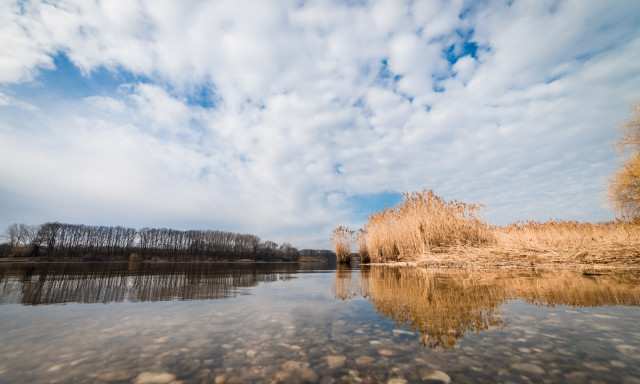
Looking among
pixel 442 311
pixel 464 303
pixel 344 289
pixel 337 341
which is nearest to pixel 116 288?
pixel 344 289

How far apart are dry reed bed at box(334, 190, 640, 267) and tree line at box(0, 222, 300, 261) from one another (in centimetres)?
5724

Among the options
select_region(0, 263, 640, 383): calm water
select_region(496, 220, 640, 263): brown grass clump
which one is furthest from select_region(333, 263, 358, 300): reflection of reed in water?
select_region(496, 220, 640, 263): brown grass clump

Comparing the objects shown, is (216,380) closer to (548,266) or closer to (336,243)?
(548,266)

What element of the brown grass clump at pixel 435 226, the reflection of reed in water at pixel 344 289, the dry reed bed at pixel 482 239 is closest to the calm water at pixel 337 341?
the reflection of reed in water at pixel 344 289

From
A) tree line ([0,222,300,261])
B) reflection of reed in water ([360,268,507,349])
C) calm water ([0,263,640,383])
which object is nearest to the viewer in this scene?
calm water ([0,263,640,383])

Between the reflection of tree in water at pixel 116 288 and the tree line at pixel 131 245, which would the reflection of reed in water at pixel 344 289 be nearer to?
the reflection of tree in water at pixel 116 288

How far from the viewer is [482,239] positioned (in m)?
10.5

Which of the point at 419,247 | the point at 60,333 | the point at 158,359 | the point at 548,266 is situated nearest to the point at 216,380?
the point at 158,359

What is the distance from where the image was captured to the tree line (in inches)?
1934

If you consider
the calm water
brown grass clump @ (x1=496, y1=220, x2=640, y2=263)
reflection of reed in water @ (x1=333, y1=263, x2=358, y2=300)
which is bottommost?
reflection of reed in water @ (x1=333, y1=263, x2=358, y2=300)

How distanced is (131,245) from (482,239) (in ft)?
236

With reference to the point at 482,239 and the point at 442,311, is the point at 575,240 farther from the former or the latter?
the point at 442,311

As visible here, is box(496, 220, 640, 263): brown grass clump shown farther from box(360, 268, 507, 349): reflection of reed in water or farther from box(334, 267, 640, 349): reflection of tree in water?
box(360, 268, 507, 349): reflection of reed in water

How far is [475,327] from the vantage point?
72.9 inches
